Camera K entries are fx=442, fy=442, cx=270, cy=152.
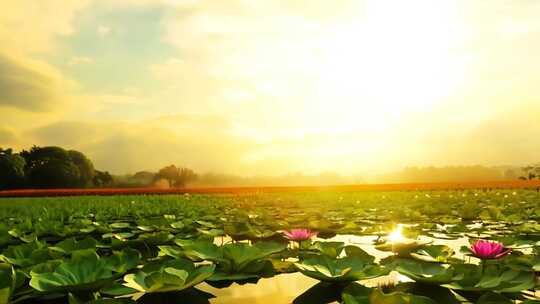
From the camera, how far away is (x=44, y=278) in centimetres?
202

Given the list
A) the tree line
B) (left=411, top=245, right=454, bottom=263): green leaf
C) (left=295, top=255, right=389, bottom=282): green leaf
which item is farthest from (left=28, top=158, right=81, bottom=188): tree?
(left=295, top=255, right=389, bottom=282): green leaf

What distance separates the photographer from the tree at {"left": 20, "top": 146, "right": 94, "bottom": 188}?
3356cm

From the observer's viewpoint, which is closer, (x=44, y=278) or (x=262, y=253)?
(x=44, y=278)

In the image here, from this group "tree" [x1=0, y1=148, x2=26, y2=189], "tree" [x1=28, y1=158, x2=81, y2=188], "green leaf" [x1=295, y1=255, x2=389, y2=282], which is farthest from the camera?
"tree" [x1=28, y1=158, x2=81, y2=188]

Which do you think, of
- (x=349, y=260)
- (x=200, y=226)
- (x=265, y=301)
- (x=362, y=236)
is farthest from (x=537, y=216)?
(x=265, y=301)

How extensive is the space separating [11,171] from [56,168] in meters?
2.98

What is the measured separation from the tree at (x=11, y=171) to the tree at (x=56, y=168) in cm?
112

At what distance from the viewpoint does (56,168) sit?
33844mm

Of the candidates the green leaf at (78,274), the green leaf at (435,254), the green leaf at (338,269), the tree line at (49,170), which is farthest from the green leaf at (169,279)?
the tree line at (49,170)

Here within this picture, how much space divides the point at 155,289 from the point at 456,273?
Result: 1583 millimetres

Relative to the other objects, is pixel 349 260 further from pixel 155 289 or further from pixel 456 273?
pixel 155 289

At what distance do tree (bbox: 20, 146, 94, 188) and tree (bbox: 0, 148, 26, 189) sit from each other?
112cm

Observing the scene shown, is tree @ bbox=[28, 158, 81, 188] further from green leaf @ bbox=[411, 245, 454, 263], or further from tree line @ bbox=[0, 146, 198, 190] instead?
green leaf @ bbox=[411, 245, 454, 263]

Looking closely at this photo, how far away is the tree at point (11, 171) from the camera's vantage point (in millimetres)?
32000
